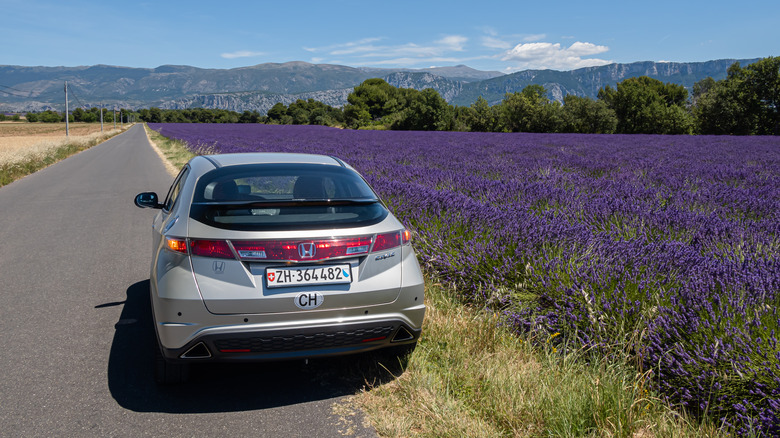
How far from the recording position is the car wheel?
10.3 ft

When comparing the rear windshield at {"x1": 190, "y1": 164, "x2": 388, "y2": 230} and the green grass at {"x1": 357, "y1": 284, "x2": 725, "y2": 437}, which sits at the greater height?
the rear windshield at {"x1": 190, "y1": 164, "x2": 388, "y2": 230}

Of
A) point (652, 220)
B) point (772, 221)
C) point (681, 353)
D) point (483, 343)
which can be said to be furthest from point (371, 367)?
point (772, 221)

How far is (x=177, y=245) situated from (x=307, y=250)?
729 mm

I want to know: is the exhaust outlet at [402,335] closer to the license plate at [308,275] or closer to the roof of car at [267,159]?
the license plate at [308,275]

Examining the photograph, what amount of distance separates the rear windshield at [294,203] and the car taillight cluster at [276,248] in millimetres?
91

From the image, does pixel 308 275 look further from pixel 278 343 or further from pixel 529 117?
pixel 529 117

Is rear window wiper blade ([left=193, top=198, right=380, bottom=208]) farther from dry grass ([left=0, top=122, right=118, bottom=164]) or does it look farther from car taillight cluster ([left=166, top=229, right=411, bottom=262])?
dry grass ([left=0, top=122, right=118, bottom=164])

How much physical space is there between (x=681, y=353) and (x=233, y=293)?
2321 millimetres

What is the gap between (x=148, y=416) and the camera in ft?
9.37

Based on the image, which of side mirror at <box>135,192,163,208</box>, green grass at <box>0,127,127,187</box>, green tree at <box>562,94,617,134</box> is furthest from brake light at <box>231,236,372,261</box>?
green tree at <box>562,94,617,134</box>

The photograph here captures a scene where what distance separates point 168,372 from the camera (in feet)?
10.4

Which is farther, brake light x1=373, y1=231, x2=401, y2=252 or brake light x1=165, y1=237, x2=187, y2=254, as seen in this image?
brake light x1=373, y1=231, x2=401, y2=252

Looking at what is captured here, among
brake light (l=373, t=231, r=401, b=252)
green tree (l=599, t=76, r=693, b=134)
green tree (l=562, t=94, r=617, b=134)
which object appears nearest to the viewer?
brake light (l=373, t=231, r=401, b=252)

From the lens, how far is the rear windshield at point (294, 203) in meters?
2.87
